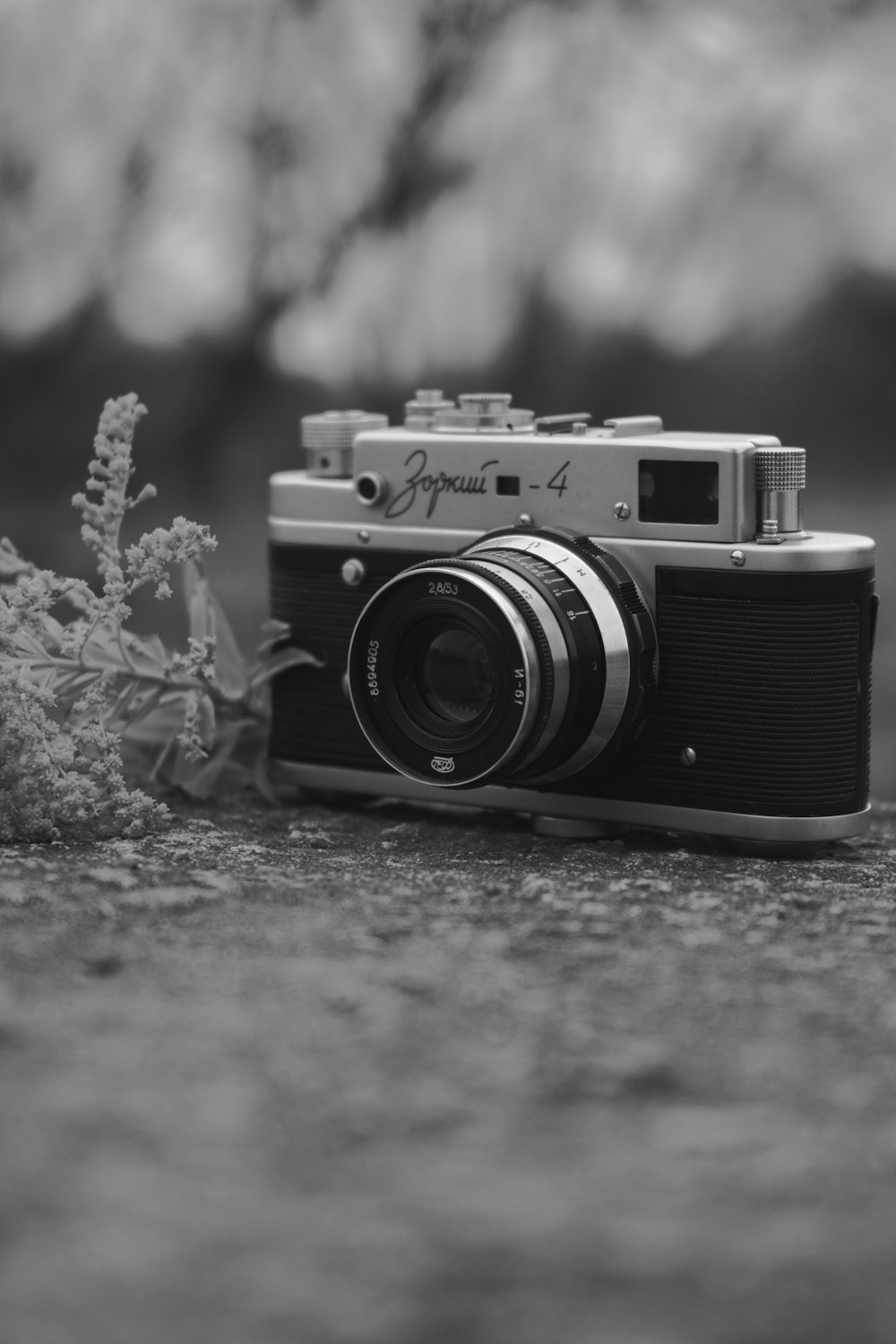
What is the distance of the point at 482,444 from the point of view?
1.35 metres

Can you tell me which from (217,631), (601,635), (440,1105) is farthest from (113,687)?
(440,1105)

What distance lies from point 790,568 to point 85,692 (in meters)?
0.54

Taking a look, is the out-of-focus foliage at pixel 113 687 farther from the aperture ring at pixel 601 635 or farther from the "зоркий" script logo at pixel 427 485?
the aperture ring at pixel 601 635

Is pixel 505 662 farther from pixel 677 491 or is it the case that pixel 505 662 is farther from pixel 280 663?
pixel 280 663

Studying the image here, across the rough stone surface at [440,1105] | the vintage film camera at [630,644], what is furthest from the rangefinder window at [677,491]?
the rough stone surface at [440,1105]

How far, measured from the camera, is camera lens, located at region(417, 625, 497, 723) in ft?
4.16

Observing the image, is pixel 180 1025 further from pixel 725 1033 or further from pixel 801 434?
pixel 801 434

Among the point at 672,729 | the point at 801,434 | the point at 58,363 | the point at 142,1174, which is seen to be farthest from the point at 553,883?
the point at 58,363

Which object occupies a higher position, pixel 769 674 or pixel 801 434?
pixel 801 434

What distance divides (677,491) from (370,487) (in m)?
0.28

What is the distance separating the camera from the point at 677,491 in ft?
4.17

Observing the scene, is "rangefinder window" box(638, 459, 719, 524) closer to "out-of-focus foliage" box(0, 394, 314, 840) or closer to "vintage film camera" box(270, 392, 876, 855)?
"vintage film camera" box(270, 392, 876, 855)

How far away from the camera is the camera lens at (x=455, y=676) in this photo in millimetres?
1267

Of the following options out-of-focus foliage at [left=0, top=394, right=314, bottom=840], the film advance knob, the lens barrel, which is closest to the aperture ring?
the lens barrel
